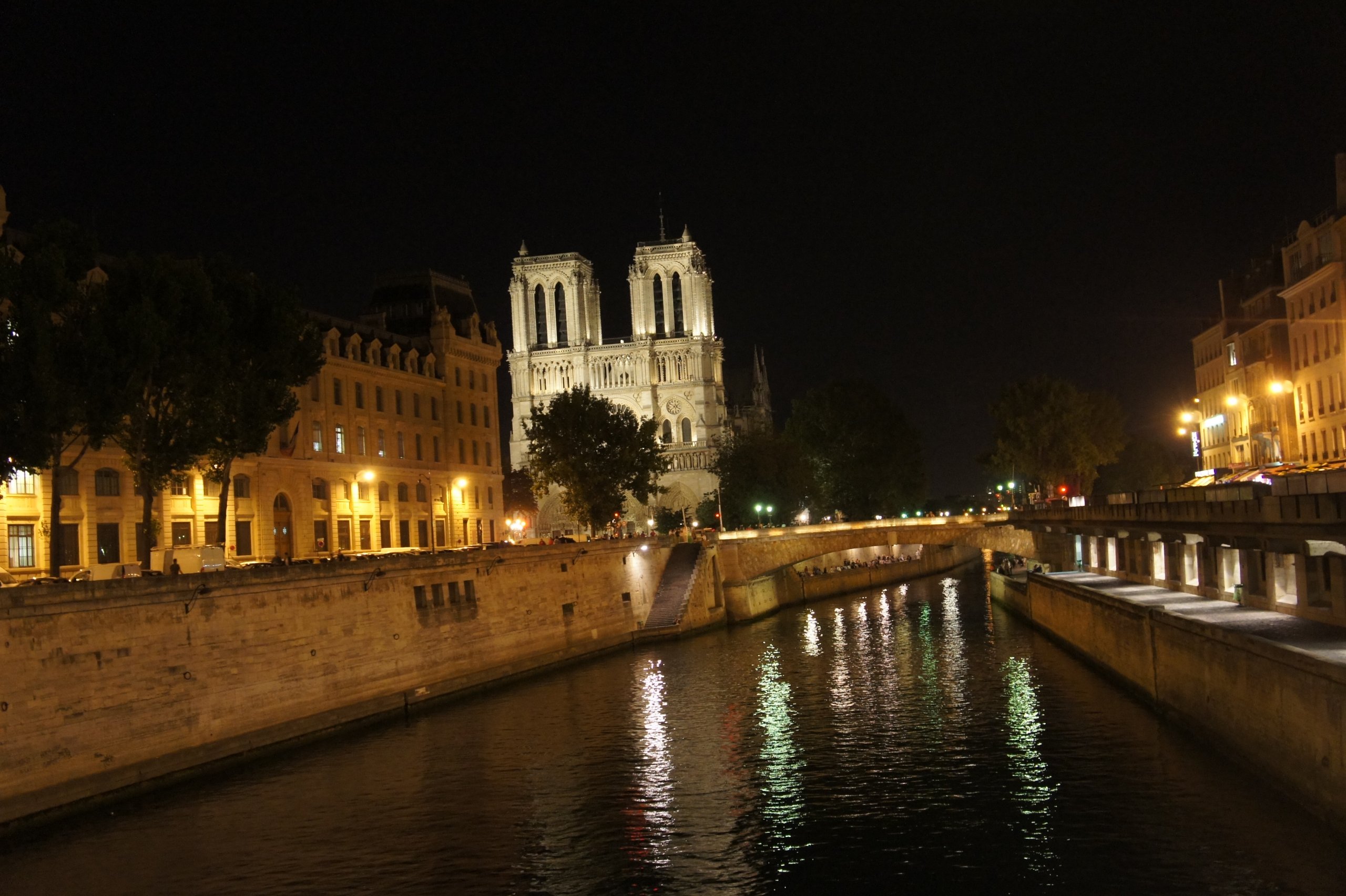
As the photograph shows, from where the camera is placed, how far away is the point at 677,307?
443 feet

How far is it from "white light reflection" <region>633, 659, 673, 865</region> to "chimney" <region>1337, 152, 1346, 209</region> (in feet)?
117

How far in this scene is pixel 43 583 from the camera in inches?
1085

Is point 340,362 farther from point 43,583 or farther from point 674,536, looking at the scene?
point 43,583

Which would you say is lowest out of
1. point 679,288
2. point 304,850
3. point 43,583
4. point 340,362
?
point 304,850

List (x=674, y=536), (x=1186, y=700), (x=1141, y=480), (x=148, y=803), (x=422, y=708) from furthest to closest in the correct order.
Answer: (x=1141, y=480) → (x=674, y=536) → (x=422, y=708) → (x=1186, y=700) → (x=148, y=803)

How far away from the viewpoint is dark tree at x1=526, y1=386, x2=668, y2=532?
237ft

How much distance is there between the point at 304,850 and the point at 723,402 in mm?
112571

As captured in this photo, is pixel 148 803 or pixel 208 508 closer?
pixel 148 803

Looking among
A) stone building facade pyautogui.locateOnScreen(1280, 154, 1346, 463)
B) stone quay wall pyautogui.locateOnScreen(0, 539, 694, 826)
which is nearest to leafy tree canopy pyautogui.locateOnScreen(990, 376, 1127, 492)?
stone building facade pyautogui.locateOnScreen(1280, 154, 1346, 463)

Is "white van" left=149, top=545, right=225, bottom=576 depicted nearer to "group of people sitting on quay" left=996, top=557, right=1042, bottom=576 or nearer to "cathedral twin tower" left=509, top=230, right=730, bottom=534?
"group of people sitting on quay" left=996, top=557, right=1042, bottom=576

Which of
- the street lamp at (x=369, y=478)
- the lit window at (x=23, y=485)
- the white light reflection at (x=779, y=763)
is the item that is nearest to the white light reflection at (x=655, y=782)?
the white light reflection at (x=779, y=763)

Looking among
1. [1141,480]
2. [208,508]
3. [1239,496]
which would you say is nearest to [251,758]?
[208,508]

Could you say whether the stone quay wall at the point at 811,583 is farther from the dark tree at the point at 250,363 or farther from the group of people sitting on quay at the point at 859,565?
the dark tree at the point at 250,363

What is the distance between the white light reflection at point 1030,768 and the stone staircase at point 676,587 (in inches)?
833
